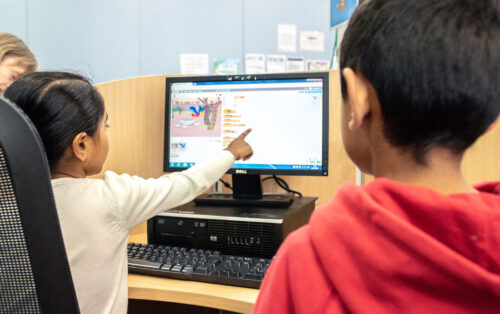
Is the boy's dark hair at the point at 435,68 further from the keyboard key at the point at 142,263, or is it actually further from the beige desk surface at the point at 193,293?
the keyboard key at the point at 142,263

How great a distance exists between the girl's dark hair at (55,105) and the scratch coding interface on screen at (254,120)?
0.43m

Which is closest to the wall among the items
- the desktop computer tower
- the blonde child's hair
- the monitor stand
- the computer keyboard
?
the blonde child's hair

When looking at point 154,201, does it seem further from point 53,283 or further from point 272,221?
point 53,283

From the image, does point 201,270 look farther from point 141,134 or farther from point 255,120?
point 141,134

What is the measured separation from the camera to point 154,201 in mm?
966

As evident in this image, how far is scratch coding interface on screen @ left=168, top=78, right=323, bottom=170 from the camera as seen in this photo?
123cm

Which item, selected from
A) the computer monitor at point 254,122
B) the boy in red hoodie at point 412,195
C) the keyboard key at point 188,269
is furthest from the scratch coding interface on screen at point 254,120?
the boy in red hoodie at point 412,195

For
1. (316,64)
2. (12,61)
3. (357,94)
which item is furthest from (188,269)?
(316,64)

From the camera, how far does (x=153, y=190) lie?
3.19 ft

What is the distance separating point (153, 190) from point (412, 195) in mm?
679

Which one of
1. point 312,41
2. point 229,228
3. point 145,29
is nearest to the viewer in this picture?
point 229,228

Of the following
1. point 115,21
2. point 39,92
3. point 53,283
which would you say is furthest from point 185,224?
point 115,21

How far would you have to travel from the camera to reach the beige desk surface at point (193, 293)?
0.84 m

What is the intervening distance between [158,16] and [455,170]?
2683 mm
